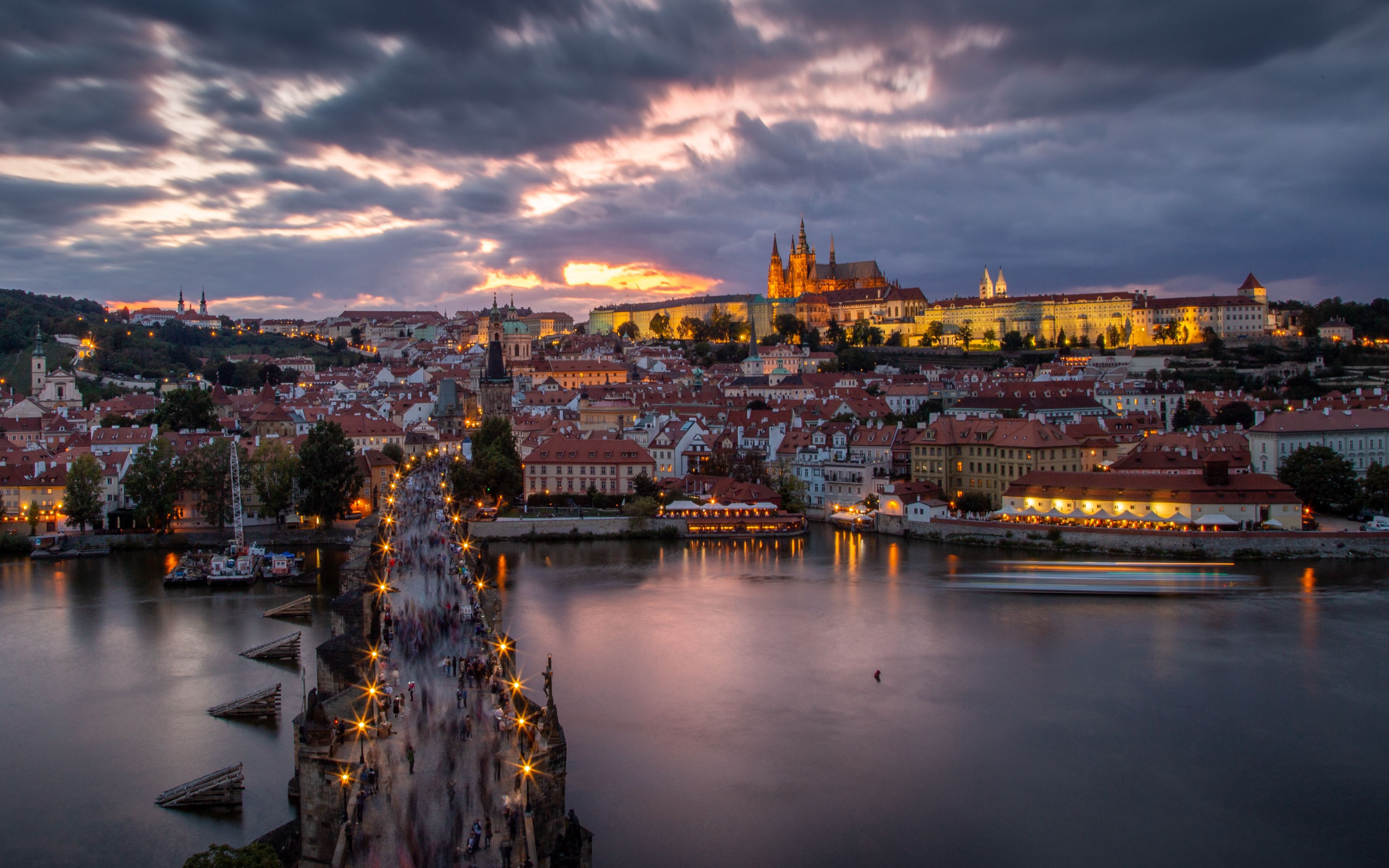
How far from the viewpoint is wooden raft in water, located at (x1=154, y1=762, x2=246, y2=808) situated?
8242mm

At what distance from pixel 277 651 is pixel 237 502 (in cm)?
921

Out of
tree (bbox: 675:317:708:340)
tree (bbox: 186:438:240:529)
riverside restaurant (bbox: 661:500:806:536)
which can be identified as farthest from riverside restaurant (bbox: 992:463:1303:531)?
tree (bbox: 675:317:708:340)

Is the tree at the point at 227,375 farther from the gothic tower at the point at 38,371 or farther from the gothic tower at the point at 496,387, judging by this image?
the gothic tower at the point at 496,387

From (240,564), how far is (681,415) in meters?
15.4

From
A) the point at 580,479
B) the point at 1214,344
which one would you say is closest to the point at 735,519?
the point at 580,479

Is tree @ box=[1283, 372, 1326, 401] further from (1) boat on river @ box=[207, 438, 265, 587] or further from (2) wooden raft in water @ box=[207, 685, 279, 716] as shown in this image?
(2) wooden raft in water @ box=[207, 685, 279, 716]

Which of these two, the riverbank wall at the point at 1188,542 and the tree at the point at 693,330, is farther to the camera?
the tree at the point at 693,330

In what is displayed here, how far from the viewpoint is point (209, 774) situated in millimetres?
8602

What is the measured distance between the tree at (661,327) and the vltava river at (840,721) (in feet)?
157

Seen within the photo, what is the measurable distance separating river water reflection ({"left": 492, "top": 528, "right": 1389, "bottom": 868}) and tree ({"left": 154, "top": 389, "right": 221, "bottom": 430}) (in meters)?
18.6

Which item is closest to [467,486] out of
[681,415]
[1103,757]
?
[681,415]

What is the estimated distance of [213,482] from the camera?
21922 mm

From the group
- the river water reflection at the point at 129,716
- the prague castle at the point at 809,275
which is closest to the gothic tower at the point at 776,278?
the prague castle at the point at 809,275

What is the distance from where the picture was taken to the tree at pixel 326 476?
21.7 m
